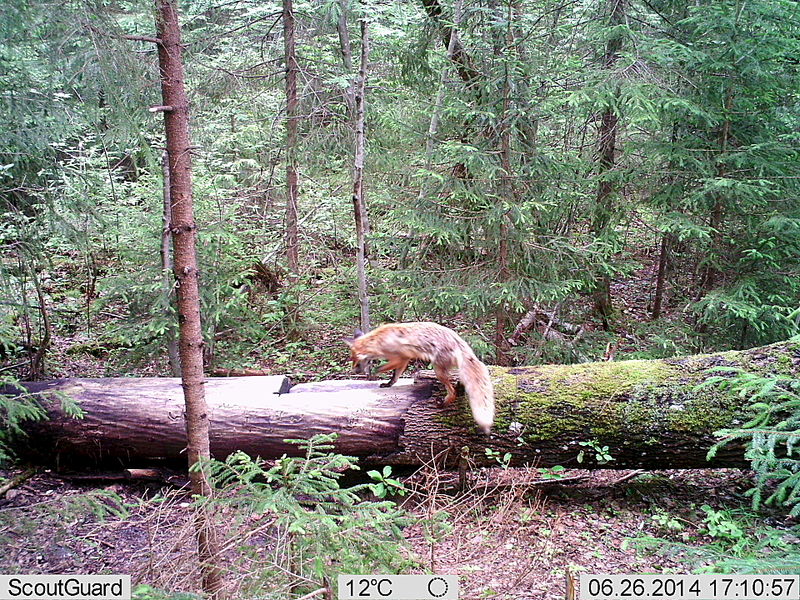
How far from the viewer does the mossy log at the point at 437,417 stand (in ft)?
16.4

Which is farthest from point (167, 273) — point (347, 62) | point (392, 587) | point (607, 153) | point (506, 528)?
point (607, 153)

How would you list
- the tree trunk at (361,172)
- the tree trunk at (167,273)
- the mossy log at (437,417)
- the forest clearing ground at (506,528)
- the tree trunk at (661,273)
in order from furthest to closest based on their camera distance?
the tree trunk at (661,273), the tree trunk at (361,172), the tree trunk at (167,273), the mossy log at (437,417), the forest clearing ground at (506,528)

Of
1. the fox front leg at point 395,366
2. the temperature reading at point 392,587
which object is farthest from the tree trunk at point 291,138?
the temperature reading at point 392,587

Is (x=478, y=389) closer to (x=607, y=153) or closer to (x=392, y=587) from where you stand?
(x=392, y=587)

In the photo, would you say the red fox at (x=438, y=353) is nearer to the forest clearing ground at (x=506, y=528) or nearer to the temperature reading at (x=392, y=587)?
the forest clearing ground at (x=506, y=528)

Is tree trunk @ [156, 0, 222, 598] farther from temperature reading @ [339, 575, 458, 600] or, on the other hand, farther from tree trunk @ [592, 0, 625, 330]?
tree trunk @ [592, 0, 625, 330]

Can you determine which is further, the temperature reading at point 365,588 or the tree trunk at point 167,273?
the tree trunk at point 167,273

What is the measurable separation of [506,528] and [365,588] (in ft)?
8.78

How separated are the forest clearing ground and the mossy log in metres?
0.42

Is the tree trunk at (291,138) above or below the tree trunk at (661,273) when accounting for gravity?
above

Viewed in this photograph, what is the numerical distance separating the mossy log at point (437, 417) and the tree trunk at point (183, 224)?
194cm

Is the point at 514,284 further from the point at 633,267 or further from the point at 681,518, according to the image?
the point at 681,518

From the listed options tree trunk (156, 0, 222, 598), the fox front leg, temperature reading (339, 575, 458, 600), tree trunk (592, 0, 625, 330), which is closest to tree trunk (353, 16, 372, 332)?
the fox front leg

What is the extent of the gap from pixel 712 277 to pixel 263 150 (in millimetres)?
8262
